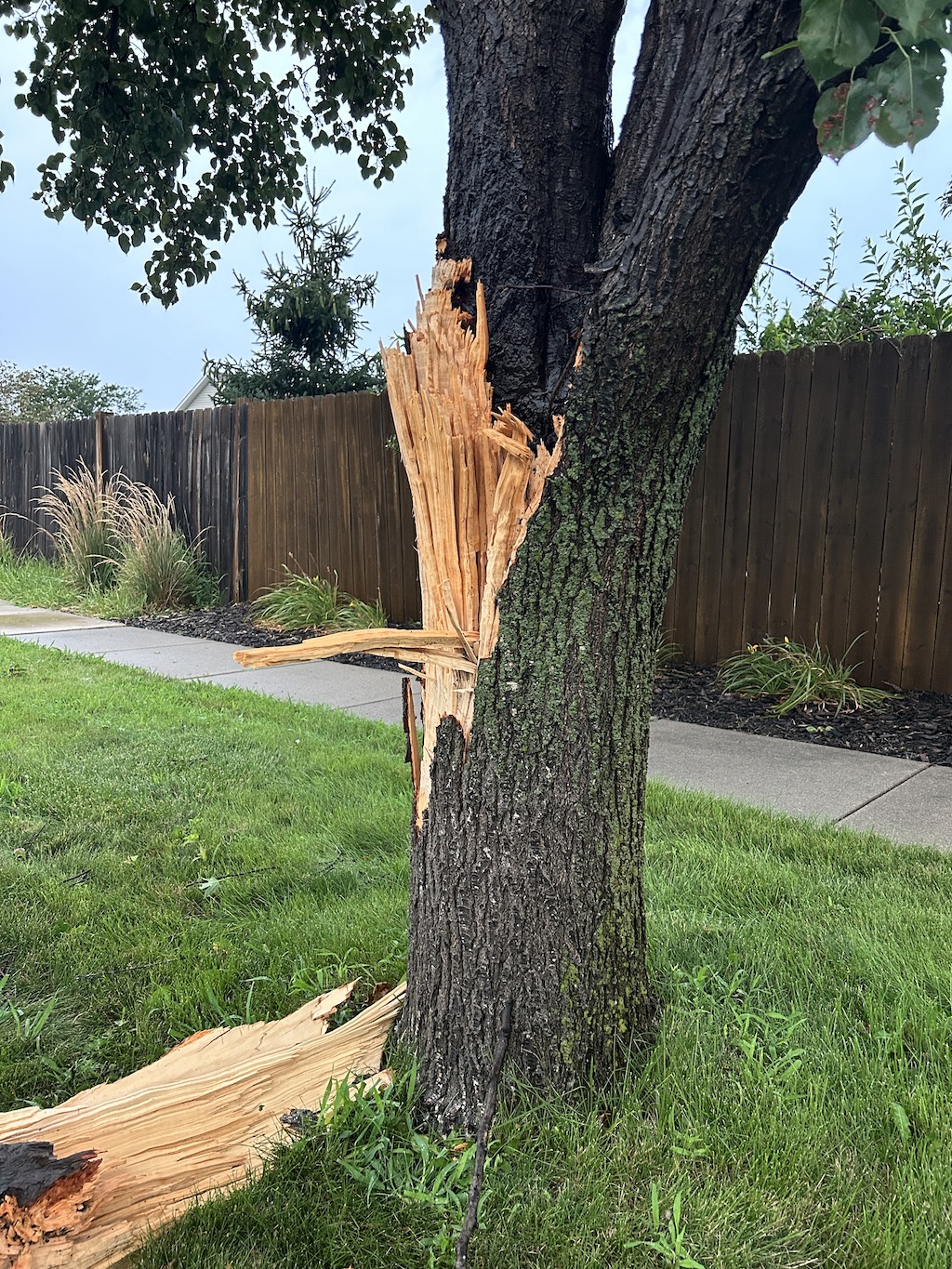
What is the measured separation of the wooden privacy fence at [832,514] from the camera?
5.21 meters

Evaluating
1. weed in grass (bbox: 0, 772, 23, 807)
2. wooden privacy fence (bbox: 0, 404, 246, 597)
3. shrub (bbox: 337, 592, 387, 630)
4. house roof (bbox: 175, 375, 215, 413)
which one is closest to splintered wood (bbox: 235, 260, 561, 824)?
weed in grass (bbox: 0, 772, 23, 807)

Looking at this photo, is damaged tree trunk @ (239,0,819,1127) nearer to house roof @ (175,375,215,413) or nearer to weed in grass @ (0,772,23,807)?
weed in grass @ (0,772,23,807)

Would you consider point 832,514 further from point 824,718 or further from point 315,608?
point 315,608

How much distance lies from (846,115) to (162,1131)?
80.4 inches

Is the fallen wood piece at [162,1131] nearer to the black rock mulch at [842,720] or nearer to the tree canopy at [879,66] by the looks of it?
the tree canopy at [879,66]

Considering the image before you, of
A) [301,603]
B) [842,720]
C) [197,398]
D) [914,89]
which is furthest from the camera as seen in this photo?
[197,398]

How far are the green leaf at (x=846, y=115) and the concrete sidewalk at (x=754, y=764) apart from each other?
8.87 feet

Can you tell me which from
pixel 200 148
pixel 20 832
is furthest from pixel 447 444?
pixel 200 148

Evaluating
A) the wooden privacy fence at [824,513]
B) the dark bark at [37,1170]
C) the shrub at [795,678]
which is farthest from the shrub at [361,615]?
the dark bark at [37,1170]

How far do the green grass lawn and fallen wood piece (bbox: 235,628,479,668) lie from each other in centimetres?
91

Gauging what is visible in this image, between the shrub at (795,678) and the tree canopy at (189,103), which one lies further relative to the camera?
the shrub at (795,678)

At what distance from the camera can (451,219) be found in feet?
5.95

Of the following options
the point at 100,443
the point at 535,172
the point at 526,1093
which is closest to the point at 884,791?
the point at 526,1093

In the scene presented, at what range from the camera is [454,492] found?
1823 millimetres
